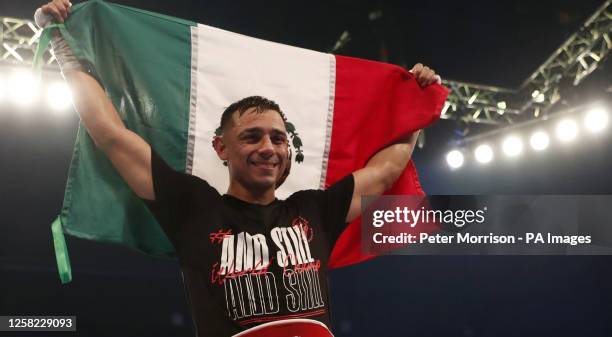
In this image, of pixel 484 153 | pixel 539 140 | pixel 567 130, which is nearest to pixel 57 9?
pixel 567 130

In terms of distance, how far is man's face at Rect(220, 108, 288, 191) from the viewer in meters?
1.52

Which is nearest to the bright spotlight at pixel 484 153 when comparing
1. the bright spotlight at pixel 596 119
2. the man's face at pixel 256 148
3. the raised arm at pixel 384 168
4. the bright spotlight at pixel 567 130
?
the bright spotlight at pixel 567 130

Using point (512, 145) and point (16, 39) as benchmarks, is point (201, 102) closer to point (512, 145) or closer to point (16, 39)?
point (16, 39)

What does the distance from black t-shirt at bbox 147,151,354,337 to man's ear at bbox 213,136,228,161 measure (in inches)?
4.9

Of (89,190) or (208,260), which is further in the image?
(89,190)

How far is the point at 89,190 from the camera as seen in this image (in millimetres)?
1571

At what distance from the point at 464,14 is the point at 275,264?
304cm

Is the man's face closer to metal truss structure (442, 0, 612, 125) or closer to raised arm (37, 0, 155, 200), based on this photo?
raised arm (37, 0, 155, 200)

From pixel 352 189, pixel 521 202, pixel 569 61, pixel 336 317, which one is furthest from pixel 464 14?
pixel 336 317

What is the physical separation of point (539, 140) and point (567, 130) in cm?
29

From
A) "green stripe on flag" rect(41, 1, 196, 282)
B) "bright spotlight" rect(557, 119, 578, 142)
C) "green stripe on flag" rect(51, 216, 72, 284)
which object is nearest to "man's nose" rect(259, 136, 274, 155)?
"green stripe on flag" rect(41, 1, 196, 282)

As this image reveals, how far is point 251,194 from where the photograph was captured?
5.14 feet

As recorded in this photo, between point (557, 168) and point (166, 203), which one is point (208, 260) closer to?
point (166, 203)

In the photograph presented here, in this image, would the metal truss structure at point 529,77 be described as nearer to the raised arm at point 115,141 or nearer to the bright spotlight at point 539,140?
the bright spotlight at point 539,140
